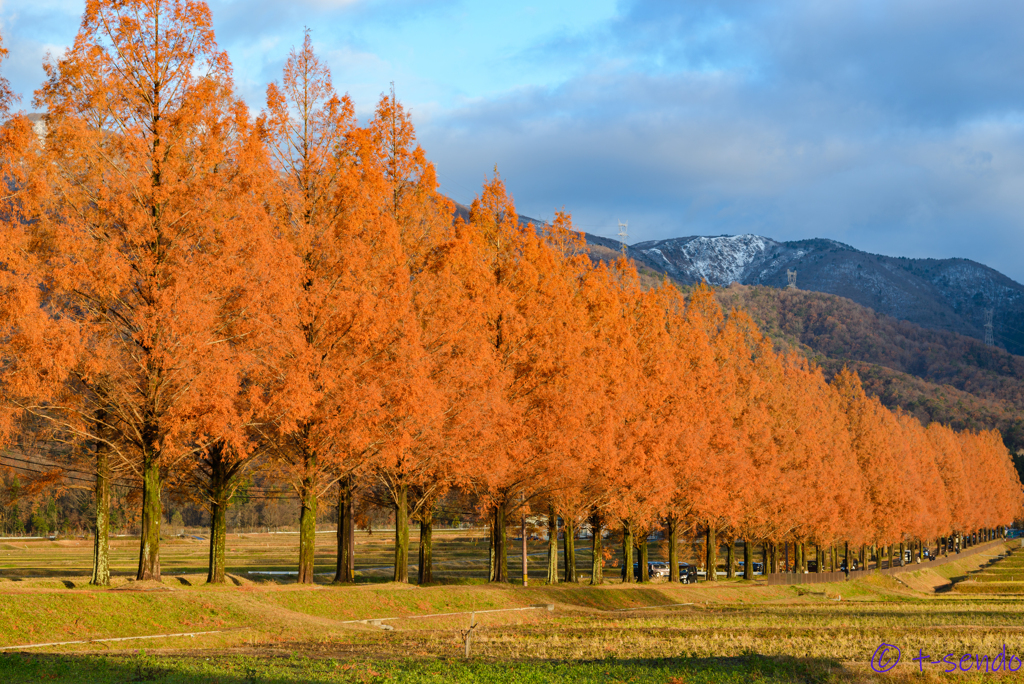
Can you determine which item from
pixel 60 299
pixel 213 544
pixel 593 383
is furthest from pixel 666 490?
pixel 60 299

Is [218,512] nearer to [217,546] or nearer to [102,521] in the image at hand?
[217,546]

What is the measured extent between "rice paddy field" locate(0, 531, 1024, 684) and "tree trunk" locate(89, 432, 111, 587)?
825 millimetres

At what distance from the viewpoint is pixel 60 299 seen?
23.8 m

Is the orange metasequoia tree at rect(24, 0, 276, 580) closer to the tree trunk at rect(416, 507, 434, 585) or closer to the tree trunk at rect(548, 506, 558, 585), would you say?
the tree trunk at rect(416, 507, 434, 585)

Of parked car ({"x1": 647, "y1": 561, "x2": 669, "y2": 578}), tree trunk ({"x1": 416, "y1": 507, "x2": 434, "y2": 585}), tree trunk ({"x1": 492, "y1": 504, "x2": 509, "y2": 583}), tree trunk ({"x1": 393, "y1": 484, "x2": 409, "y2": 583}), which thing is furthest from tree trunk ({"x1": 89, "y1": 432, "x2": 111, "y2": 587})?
parked car ({"x1": 647, "y1": 561, "x2": 669, "y2": 578})

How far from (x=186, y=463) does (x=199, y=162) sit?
435 inches

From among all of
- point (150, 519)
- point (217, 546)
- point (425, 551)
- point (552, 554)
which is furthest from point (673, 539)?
point (150, 519)

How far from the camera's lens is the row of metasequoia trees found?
23781 millimetres

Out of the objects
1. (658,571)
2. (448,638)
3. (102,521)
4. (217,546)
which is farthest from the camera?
(658,571)

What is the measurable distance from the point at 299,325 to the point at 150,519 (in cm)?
779

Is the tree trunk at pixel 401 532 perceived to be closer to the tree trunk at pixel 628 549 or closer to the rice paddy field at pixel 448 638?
the rice paddy field at pixel 448 638

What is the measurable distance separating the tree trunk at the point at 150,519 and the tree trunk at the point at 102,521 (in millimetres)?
982

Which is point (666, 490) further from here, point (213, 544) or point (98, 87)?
point (98, 87)

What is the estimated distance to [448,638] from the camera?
22656 mm
